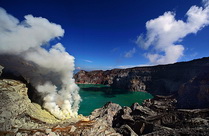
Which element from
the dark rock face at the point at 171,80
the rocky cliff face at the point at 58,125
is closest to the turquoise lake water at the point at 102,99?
the rocky cliff face at the point at 58,125

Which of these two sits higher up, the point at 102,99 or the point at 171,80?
the point at 171,80

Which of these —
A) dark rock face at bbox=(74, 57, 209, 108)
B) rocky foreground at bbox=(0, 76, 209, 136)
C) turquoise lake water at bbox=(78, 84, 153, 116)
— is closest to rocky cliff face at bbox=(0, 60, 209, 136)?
rocky foreground at bbox=(0, 76, 209, 136)

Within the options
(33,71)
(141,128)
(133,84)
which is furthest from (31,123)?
(133,84)

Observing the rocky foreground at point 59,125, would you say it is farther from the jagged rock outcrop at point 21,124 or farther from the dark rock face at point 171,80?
the dark rock face at point 171,80

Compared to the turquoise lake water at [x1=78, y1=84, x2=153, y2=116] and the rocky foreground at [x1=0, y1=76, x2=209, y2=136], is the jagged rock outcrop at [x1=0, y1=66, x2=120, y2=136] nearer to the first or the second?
the rocky foreground at [x1=0, y1=76, x2=209, y2=136]

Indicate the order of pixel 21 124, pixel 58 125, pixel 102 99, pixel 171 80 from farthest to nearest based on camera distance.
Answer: pixel 171 80
pixel 102 99
pixel 58 125
pixel 21 124

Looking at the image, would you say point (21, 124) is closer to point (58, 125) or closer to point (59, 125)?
point (58, 125)


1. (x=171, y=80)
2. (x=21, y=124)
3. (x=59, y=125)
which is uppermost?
(x=171, y=80)

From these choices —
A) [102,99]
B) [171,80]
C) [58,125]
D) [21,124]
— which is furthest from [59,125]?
[171,80]

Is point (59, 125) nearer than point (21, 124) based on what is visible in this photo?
No
